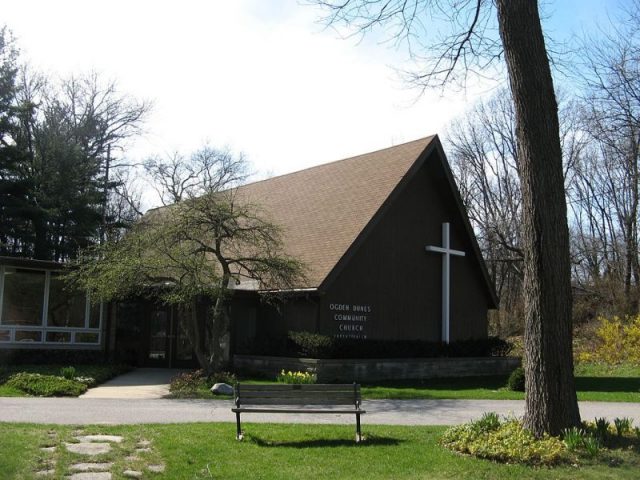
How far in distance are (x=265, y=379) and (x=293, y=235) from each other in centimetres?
628

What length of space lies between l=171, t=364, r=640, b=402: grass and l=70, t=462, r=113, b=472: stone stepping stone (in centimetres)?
792

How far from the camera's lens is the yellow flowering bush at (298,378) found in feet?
60.0

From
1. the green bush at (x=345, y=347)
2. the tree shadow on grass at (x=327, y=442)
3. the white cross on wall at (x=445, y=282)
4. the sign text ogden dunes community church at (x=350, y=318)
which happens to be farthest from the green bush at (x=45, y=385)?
the white cross on wall at (x=445, y=282)

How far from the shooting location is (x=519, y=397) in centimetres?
1680

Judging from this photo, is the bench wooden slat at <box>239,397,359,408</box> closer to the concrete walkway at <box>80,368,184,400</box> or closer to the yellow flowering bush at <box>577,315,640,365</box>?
the concrete walkway at <box>80,368,184,400</box>

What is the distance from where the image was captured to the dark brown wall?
2234 cm

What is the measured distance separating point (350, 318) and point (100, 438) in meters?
13.3

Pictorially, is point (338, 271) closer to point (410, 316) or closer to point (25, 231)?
point (410, 316)

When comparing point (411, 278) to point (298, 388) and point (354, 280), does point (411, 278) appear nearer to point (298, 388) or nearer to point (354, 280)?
point (354, 280)

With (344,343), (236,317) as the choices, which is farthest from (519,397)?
(236,317)

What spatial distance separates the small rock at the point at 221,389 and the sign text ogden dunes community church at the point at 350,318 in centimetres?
569

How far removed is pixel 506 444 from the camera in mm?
8672

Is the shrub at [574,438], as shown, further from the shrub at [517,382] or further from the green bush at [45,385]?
the green bush at [45,385]

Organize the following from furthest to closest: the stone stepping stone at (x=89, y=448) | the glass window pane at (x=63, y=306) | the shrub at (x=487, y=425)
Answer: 1. the glass window pane at (x=63, y=306)
2. the shrub at (x=487, y=425)
3. the stone stepping stone at (x=89, y=448)
